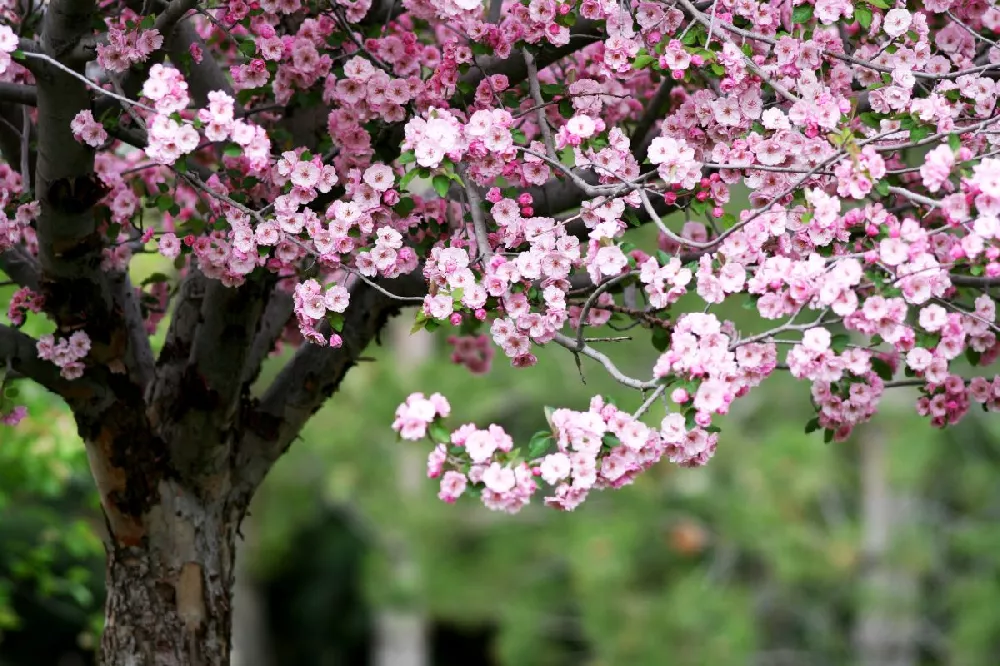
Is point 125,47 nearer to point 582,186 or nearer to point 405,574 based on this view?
point 582,186

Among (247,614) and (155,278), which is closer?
(155,278)

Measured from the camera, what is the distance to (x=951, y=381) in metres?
3.18

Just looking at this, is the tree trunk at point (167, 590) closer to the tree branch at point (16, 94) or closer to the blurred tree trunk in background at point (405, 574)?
the tree branch at point (16, 94)

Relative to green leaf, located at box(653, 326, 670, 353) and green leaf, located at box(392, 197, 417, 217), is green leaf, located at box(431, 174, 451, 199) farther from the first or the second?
green leaf, located at box(653, 326, 670, 353)

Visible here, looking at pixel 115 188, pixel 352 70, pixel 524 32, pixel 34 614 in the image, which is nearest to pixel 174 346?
pixel 115 188

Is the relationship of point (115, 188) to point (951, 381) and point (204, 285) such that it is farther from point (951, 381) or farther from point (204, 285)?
point (951, 381)

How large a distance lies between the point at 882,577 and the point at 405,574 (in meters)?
5.33

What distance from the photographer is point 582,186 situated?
9.34 feet

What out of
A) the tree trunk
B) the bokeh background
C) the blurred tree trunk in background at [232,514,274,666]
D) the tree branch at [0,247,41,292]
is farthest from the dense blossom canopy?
the blurred tree trunk in background at [232,514,274,666]

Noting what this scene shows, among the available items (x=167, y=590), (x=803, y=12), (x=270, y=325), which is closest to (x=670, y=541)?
(x=270, y=325)

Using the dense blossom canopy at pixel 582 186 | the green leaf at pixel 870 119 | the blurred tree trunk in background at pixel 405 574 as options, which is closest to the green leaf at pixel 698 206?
the dense blossom canopy at pixel 582 186

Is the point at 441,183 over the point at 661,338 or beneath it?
over

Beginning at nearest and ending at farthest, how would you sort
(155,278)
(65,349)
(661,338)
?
1. (661,338)
2. (65,349)
3. (155,278)

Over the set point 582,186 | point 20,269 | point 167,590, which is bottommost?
point 167,590
